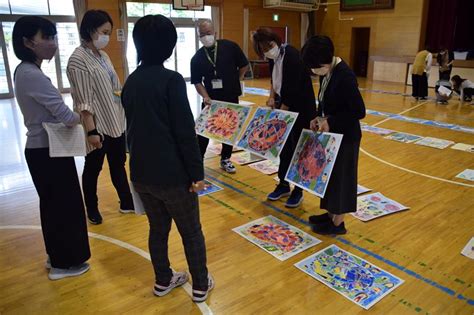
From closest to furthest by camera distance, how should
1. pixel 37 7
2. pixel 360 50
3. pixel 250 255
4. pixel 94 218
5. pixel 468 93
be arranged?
pixel 250 255 < pixel 94 218 < pixel 468 93 < pixel 37 7 < pixel 360 50

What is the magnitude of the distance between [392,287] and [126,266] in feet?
5.56

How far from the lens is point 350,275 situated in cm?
236

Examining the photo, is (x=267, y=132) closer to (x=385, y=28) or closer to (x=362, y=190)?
(x=362, y=190)

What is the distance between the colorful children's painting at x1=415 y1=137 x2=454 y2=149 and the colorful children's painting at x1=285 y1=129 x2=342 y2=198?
3.25m

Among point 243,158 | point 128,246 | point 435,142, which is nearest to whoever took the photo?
point 128,246

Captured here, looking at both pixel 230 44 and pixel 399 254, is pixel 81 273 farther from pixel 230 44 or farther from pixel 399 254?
pixel 230 44

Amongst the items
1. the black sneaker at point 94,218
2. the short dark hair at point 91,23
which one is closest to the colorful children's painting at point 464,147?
the black sneaker at point 94,218

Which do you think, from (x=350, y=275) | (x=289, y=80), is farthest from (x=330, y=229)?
(x=289, y=80)

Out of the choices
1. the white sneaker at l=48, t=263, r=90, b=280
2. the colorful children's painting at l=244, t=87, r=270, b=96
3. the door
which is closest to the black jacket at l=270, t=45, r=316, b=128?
the white sneaker at l=48, t=263, r=90, b=280

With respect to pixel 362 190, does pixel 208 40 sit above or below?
above

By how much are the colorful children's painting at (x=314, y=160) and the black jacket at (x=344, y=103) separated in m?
0.08

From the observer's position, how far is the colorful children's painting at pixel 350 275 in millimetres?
2178

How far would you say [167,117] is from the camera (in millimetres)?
1694

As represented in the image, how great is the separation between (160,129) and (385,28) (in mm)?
13431
